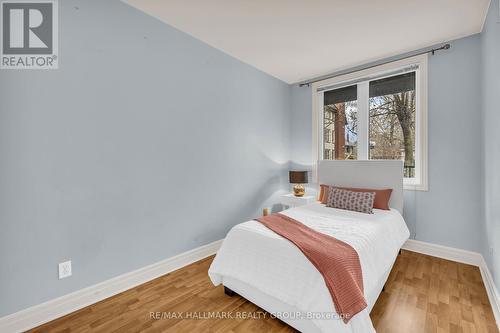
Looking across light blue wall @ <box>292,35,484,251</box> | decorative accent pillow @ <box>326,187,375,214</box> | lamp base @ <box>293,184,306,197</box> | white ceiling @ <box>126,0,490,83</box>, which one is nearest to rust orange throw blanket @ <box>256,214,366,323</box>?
decorative accent pillow @ <box>326,187,375,214</box>

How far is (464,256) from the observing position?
2688 millimetres

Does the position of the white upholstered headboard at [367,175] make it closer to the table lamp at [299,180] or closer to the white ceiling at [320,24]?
the table lamp at [299,180]

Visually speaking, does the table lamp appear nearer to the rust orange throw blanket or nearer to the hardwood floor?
the hardwood floor

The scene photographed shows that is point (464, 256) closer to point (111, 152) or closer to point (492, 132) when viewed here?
point (492, 132)

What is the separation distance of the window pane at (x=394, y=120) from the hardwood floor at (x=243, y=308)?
4.90ft

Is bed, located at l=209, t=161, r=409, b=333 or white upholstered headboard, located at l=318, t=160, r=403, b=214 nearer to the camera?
bed, located at l=209, t=161, r=409, b=333

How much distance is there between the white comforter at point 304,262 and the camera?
1.43 meters

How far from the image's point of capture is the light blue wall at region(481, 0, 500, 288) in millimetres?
1867

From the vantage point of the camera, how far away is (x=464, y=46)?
8.91ft

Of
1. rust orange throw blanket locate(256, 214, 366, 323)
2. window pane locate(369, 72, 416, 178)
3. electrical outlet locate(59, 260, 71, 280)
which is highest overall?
window pane locate(369, 72, 416, 178)

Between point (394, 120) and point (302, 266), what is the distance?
2.82 meters

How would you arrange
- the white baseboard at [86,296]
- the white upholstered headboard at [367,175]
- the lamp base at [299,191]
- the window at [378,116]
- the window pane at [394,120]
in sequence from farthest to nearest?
the lamp base at [299,191] → the window pane at [394,120] → the window at [378,116] → the white upholstered headboard at [367,175] → the white baseboard at [86,296]
